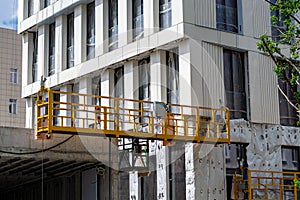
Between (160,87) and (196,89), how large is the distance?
253 centimetres

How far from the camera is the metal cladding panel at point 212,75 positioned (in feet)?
91.7

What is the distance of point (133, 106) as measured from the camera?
3144 centimetres

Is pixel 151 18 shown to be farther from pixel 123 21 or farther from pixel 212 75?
pixel 212 75

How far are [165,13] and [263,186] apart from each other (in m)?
9.36

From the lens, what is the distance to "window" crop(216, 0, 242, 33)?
1174 inches

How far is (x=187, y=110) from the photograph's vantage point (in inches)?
1073

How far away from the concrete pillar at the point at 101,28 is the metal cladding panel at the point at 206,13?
274 inches

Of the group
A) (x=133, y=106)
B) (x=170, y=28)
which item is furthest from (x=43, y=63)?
(x=170, y=28)

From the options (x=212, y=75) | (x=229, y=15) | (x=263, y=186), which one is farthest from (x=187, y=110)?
(x=229, y=15)

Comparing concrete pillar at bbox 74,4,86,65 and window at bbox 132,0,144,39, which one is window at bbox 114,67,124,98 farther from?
concrete pillar at bbox 74,4,86,65

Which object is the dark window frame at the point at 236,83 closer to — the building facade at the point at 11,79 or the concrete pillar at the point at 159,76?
the concrete pillar at the point at 159,76

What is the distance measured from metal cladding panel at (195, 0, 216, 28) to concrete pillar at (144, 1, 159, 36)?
2.28 meters

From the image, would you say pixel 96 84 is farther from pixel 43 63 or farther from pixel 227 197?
pixel 227 197

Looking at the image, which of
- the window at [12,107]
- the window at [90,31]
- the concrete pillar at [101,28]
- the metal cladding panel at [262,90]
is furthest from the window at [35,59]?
the window at [12,107]
